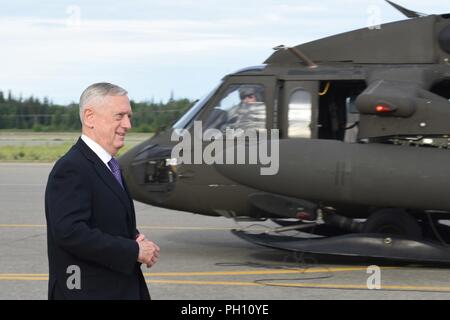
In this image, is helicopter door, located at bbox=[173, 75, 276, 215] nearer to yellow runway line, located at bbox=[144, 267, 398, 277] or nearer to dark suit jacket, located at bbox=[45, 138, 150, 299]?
yellow runway line, located at bbox=[144, 267, 398, 277]

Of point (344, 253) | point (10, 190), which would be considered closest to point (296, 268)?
point (344, 253)

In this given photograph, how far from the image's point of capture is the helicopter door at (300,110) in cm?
992

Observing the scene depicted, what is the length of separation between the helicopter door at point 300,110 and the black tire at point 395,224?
3.71ft

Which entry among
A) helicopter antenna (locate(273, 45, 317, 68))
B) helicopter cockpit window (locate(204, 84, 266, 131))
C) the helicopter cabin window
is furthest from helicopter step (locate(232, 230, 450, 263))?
helicopter antenna (locate(273, 45, 317, 68))

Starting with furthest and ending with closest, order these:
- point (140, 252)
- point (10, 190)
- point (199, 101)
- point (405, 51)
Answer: point (10, 190) → point (199, 101) → point (405, 51) → point (140, 252)

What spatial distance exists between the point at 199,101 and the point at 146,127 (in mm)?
51948

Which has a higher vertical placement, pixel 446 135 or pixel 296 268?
pixel 446 135

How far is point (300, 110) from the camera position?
32.7ft

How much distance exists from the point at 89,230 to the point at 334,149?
5.43 metres

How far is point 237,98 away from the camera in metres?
10.3

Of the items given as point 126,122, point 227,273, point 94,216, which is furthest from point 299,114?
point 94,216

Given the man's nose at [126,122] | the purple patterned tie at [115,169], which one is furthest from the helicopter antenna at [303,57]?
the man's nose at [126,122]

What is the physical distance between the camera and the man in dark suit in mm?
4023
